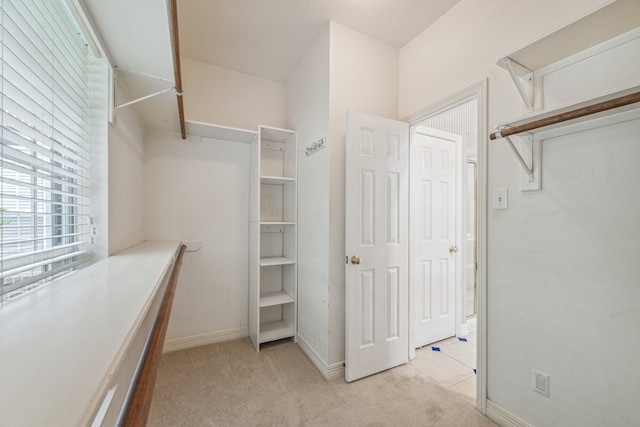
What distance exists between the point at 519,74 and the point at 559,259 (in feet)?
3.34

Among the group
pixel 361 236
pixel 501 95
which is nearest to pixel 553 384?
pixel 361 236

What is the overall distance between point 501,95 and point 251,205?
2.20 metres

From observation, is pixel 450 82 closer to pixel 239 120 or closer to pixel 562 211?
pixel 562 211

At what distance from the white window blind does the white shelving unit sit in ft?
4.13

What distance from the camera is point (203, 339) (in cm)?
248

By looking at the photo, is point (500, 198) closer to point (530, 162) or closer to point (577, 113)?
point (530, 162)

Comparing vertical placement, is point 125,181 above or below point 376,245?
above

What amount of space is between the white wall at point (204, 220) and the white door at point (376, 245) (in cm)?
129

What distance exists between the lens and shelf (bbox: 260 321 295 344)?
7.88 feet

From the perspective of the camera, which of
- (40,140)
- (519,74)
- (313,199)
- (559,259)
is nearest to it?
(40,140)

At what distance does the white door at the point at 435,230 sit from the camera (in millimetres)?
2482

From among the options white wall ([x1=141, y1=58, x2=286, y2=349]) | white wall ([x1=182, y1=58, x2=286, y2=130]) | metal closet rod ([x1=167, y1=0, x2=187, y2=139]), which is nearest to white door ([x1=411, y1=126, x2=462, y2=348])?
white wall ([x1=182, y1=58, x2=286, y2=130])

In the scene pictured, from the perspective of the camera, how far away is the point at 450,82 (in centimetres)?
185

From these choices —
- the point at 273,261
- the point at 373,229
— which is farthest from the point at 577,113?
the point at 273,261
